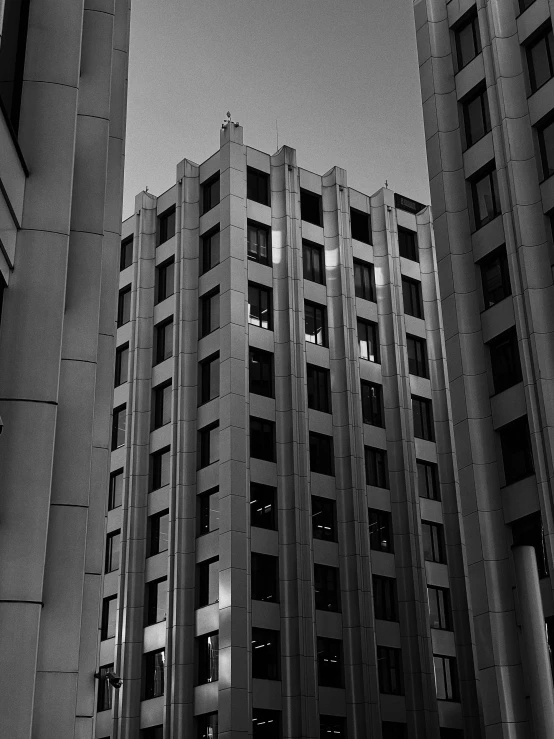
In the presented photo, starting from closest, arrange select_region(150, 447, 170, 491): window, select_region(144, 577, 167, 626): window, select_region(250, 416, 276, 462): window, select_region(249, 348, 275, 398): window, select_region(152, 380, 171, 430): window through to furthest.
Result: select_region(144, 577, 167, 626): window → select_region(250, 416, 276, 462): window → select_region(249, 348, 275, 398): window → select_region(150, 447, 170, 491): window → select_region(152, 380, 171, 430): window

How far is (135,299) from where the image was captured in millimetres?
63250

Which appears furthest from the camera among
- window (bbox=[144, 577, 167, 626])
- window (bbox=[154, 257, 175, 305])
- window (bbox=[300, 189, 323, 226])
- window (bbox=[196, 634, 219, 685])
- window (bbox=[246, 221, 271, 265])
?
window (bbox=[300, 189, 323, 226])

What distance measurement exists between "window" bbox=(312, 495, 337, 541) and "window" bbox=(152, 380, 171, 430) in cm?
1044

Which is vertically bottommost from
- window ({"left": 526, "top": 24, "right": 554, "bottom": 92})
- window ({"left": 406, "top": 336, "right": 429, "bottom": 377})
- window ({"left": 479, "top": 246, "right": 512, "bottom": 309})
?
window ({"left": 479, "top": 246, "right": 512, "bottom": 309})

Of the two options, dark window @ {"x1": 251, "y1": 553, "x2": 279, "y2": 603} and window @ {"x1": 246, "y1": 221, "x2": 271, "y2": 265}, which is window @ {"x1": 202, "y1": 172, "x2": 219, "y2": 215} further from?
dark window @ {"x1": 251, "y1": 553, "x2": 279, "y2": 603}

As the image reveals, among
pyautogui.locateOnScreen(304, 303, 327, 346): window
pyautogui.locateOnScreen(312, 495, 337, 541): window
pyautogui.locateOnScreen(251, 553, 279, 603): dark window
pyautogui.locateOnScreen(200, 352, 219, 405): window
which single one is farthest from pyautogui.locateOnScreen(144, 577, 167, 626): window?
pyautogui.locateOnScreen(304, 303, 327, 346): window

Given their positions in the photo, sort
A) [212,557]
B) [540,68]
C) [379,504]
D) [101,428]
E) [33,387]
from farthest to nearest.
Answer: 1. [379,504]
2. [212,557]
3. [540,68]
4. [101,428]
5. [33,387]

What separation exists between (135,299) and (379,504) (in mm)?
21018

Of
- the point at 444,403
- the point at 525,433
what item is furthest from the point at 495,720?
the point at 444,403

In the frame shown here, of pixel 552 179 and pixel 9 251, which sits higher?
pixel 552 179

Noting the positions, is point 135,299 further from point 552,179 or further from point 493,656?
point 493,656

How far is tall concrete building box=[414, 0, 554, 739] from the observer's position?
1282 inches

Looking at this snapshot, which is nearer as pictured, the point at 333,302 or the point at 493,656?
the point at 493,656

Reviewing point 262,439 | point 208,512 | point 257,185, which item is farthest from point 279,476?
point 257,185
